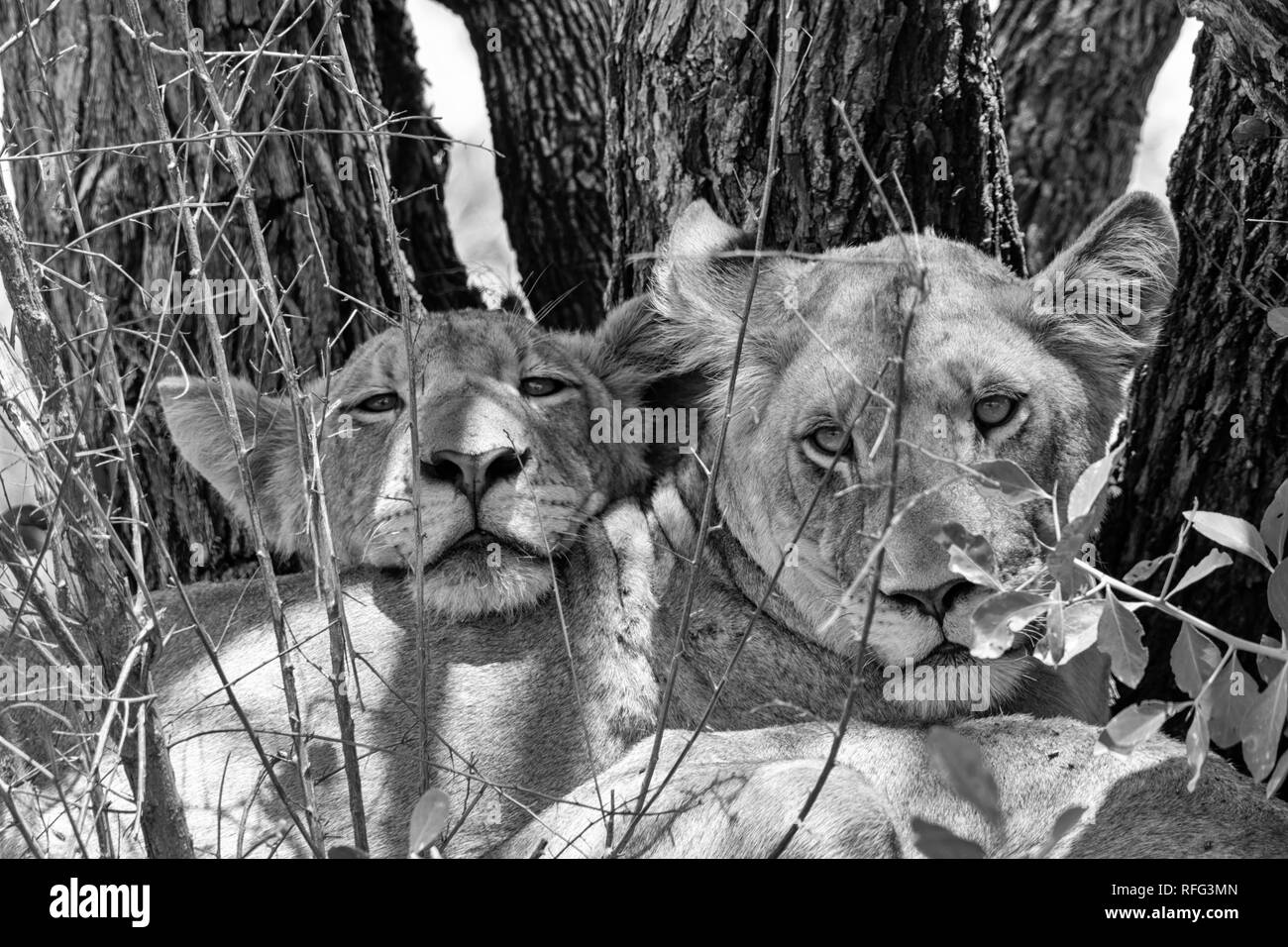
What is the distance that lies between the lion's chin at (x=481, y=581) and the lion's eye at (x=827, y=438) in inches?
33.6

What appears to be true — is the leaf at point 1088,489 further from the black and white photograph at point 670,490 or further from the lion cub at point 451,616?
the lion cub at point 451,616

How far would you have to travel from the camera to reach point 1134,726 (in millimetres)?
3072

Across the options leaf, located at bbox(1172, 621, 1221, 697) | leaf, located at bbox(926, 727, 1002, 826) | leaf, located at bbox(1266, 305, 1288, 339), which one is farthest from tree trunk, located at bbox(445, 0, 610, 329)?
leaf, located at bbox(926, 727, 1002, 826)

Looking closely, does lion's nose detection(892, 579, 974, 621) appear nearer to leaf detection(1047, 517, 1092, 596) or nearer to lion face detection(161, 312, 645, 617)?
leaf detection(1047, 517, 1092, 596)

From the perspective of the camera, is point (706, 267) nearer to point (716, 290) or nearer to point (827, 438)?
point (716, 290)

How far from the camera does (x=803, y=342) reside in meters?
4.60

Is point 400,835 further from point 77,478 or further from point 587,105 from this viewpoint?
point 587,105

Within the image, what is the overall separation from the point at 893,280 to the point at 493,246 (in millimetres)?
3604

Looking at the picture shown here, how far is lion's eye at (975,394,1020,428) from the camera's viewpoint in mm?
4180

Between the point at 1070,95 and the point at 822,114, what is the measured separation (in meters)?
3.56

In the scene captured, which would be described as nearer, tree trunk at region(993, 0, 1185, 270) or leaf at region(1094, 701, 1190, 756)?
leaf at region(1094, 701, 1190, 756)

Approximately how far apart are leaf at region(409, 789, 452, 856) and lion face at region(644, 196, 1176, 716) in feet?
4.14
